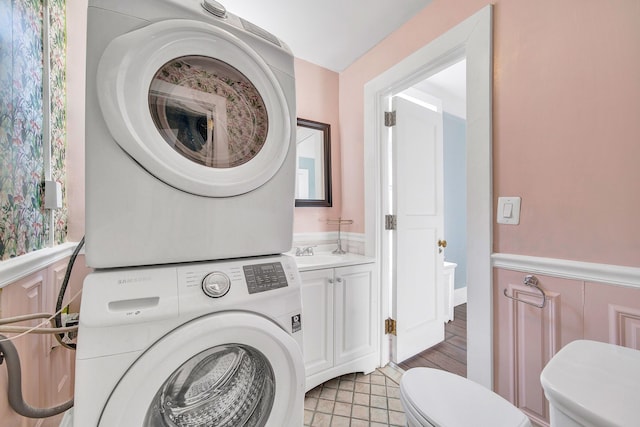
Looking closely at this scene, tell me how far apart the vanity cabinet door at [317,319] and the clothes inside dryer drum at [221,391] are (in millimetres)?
703

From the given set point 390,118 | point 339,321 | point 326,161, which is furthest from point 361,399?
point 390,118

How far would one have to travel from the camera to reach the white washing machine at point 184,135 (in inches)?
26.7

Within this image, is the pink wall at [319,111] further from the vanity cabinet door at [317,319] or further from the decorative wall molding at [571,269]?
the decorative wall molding at [571,269]

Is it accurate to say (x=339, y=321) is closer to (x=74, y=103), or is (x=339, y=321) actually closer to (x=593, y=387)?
(x=593, y=387)

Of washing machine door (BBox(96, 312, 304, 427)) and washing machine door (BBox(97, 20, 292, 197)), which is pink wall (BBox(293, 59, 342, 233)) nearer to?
washing machine door (BBox(97, 20, 292, 197))

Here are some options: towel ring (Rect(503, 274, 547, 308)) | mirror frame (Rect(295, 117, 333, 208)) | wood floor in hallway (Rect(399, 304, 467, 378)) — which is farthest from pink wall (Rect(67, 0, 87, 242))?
wood floor in hallway (Rect(399, 304, 467, 378))

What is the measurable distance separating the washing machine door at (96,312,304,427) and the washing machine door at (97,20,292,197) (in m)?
0.41

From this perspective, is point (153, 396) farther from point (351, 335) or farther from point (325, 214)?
point (325, 214)

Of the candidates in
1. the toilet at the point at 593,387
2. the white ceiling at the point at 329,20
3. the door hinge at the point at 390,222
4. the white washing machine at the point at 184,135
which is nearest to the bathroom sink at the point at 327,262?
the door hinge at the point at 390,222

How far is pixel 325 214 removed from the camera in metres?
2.22

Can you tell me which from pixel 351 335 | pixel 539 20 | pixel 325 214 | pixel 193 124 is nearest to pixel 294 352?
pixel 193 124

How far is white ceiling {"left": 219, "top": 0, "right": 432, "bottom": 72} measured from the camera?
1.55m

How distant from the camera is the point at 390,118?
1.92 meters

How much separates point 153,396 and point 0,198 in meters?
0.74
